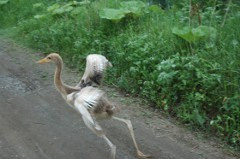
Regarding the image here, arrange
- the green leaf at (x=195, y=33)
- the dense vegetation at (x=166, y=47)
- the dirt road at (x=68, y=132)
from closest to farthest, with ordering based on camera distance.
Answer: the dirt road at (x=68, y=132) < the dense vegetation at (x=166, y=47) < the green leaf at (x=195, y=33)

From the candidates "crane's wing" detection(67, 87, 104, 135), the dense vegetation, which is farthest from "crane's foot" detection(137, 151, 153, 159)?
the dense vegetation

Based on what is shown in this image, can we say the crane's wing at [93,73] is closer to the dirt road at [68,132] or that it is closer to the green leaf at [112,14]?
the dirt road at [68,132]

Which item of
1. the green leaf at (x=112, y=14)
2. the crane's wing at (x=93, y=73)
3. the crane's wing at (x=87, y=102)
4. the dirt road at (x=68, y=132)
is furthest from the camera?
the green leaf at (x=112, y=14)

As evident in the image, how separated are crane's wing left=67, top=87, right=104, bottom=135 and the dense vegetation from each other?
1336 millimetres

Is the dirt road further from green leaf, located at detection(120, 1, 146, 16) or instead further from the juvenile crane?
green leaf, located at detection(120, 1, 146, 16)

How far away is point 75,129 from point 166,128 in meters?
1.03

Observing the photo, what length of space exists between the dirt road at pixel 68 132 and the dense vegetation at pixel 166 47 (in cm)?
25

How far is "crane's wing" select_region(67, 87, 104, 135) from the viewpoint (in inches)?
153

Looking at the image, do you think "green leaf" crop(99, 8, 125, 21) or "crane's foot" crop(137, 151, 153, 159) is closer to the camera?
"crane's foot" crop(137, 151, 153, 159)

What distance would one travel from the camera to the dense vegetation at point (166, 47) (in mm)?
4852

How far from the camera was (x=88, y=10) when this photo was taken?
24.6ft

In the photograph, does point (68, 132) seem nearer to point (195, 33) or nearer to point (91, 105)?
point (91, 105)

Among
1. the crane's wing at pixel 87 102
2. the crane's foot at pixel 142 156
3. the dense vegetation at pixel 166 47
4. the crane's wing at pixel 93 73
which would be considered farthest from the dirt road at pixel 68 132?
the crane's wing at pixel 93 73

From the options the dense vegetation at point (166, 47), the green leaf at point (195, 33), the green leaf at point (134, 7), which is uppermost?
the green leaf at point (134, 7)
